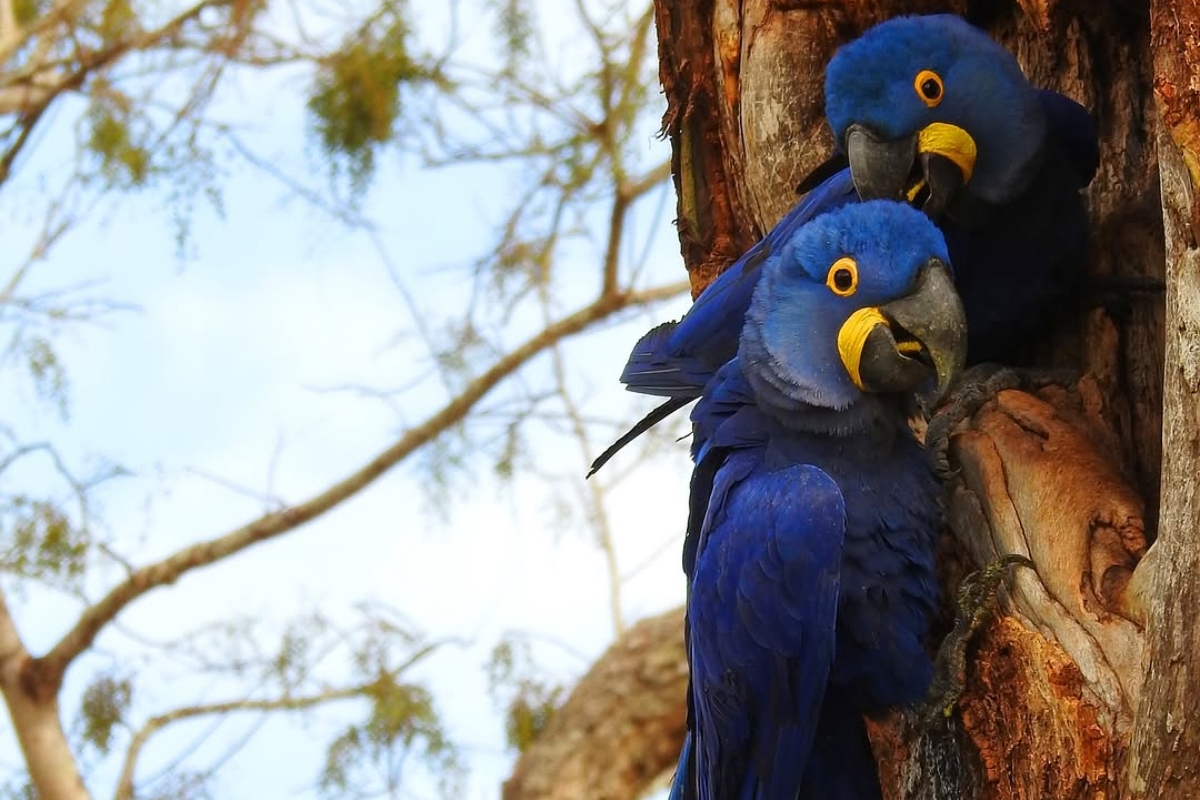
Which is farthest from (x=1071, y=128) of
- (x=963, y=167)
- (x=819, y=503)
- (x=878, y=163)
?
(x=819, y=503)

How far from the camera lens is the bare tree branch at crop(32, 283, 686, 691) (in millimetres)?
4723

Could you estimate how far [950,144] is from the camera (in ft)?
7.86

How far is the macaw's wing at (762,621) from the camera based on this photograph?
189 centimetres

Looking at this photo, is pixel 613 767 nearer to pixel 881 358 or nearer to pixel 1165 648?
pixel 881 358

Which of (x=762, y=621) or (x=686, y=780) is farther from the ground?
(x=762, y=621)

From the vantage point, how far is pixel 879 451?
2014 millimetres

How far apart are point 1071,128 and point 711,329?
29.7 inches

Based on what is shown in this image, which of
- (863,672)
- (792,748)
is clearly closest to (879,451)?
(863,672)

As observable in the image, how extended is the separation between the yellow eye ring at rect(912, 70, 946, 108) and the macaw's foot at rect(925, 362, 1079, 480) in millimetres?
496

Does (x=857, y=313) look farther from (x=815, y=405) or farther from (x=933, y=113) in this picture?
(x=933, y=113)

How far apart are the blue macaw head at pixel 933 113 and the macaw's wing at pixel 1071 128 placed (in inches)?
1.0

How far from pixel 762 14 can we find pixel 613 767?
115 inches

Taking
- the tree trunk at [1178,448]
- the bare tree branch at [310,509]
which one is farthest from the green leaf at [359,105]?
the tree trunk at [1178,448]

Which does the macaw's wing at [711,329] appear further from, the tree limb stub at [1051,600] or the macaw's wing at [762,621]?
the tree limb stub at [1051,600]
